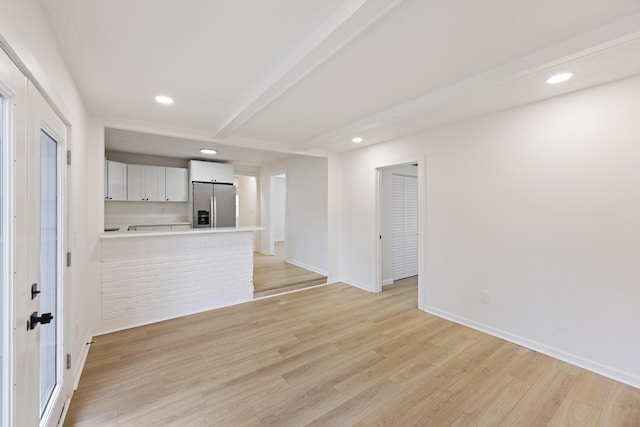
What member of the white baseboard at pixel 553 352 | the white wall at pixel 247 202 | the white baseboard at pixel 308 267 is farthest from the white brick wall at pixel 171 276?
the white wall at pixel 247 202

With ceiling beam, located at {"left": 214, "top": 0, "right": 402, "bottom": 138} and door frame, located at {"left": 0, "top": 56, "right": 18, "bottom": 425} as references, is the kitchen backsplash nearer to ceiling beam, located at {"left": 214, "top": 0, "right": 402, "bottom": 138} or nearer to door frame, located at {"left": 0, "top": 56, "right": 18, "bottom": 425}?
ceiling beam, located at {"left": 214, "top": 0, "right": 402, "bottom": 138}

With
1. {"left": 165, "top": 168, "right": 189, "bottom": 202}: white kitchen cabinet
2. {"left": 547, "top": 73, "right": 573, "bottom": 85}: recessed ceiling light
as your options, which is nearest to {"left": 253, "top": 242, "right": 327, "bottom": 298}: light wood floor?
{"left": 165, "top": 168, "right": 189, "bottom": 202}: white kitchen cabinet

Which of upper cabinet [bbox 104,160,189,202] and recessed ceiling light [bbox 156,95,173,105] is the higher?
recessed ceiling light [bbox 156,95,173,105]

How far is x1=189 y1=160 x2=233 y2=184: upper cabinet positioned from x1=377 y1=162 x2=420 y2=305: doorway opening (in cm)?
329

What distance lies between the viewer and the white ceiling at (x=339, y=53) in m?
1.45

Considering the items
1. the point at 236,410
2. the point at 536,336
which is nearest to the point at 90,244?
the point at 236,410

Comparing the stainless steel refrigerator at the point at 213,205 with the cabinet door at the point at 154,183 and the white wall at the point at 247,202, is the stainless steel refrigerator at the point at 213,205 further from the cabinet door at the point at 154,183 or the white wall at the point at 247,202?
the white wall at the point at 247,202

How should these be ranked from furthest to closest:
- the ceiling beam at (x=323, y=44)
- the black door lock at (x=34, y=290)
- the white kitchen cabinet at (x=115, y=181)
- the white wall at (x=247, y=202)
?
the white wall at (x=247, y=202), the white kitchen cabinet at (x=115, y=181), the ceiling beam at (x=323, y=44), the black door lock at (x=34, y=290)

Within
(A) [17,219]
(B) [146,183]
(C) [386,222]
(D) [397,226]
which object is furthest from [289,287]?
(A) [17,219]

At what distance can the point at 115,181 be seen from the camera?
473 cm

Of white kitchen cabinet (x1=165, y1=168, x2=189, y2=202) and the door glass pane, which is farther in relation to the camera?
white kitchen cabinet (x1=165, y1=168, x2=189, y2=202)

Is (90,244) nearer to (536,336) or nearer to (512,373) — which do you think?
(512,373)

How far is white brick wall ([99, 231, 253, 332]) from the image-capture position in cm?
303

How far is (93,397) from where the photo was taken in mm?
1940
